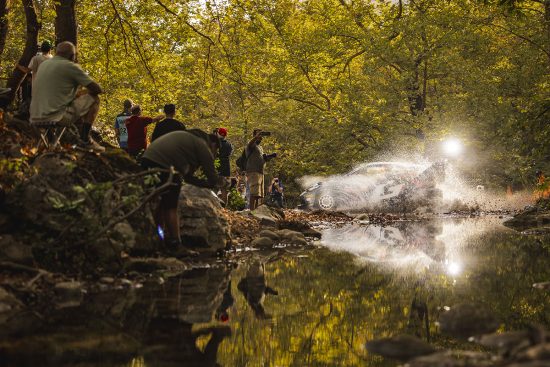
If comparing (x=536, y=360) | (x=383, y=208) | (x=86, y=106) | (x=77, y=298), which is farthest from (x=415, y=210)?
(x=536, y=360)

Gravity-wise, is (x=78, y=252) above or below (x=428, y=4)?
below

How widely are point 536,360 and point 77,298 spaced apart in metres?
5.04

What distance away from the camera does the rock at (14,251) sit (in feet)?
29.0

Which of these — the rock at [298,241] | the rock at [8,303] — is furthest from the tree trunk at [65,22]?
the rock at [8,303]

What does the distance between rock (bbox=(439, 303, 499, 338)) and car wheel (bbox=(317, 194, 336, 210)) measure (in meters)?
24.7

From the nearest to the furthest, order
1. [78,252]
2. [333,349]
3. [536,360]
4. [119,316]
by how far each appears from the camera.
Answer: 1. [536,360]
2. [333,349]
3. [119,316]
4. [78,252]

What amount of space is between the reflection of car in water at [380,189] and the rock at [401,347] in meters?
25.3

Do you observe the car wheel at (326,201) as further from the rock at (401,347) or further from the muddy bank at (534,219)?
the rock at (401,347)

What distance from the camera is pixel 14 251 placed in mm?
8922

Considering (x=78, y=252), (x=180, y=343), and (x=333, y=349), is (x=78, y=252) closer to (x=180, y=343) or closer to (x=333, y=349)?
(x=180, y=343)

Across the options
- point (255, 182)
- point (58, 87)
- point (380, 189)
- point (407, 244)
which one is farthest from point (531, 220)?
point (58, 87)

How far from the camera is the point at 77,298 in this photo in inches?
317

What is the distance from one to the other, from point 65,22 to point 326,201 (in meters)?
17.0

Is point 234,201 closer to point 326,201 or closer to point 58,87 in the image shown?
point 326,201
